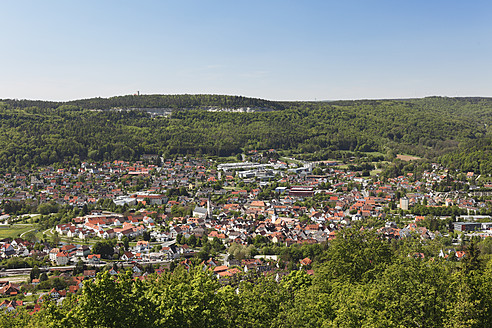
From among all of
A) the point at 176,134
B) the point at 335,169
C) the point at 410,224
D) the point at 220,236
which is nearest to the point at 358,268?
the point at 220,236

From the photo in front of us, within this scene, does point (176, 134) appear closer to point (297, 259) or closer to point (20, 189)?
point (20, 189)

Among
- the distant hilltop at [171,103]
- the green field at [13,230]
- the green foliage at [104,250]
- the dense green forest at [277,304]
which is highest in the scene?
the distant hilltop at [171,103]

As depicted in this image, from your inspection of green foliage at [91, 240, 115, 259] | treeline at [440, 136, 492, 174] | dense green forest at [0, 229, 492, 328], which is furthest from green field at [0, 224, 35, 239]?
treeline at [440, 136, 492, 174]

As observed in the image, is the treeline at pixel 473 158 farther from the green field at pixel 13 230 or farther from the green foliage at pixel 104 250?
the green field at pixel 13 230

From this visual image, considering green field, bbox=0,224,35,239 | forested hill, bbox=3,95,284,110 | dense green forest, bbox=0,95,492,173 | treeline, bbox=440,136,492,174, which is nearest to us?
green field, bbox=0,224,35,239

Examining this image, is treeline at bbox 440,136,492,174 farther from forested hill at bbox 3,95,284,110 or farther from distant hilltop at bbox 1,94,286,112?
forested hill at bbox 3,95,284,110

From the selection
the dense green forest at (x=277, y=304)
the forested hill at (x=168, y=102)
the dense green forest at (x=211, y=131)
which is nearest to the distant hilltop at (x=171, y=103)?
the forested hill at (x=168, y=102)
